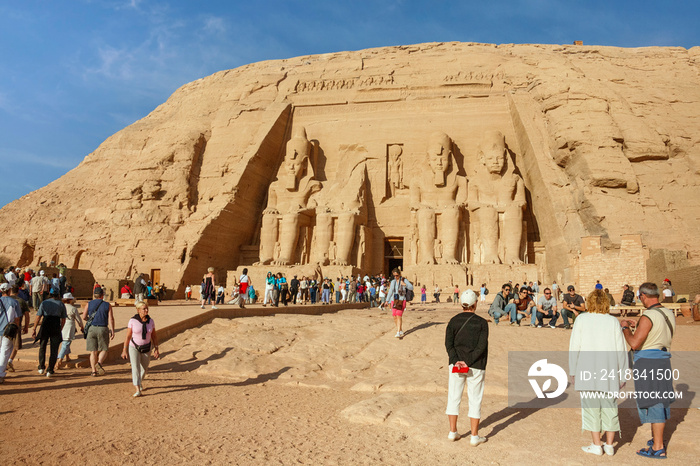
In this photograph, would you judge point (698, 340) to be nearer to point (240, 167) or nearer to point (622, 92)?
point (622, 92)

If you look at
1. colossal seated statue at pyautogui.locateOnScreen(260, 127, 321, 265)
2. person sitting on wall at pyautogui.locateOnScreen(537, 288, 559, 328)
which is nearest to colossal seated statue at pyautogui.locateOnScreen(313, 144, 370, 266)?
colossal seated statue at pyautogui.locateOnScreen(260, 127, 321, 265)

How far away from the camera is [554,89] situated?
60.5ft

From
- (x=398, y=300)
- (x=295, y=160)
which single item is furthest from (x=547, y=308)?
(x=295, y=160)

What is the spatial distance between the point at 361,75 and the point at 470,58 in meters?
4.72

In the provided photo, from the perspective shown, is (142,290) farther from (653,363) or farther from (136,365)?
(653,363)

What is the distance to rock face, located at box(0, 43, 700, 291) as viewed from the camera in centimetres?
1608

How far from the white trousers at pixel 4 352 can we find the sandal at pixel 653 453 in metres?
5.93

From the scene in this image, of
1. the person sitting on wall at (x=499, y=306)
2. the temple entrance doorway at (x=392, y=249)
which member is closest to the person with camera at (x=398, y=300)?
the person sitting on wall at (x=499, y=306)

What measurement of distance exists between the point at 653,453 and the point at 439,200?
16.1 metres

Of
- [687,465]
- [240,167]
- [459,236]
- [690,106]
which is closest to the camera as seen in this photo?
[687,465]

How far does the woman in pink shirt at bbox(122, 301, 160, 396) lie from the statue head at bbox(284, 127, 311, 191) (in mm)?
14971

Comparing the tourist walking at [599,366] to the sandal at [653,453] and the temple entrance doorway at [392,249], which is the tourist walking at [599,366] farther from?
the temple entrance doorway at [392,249]

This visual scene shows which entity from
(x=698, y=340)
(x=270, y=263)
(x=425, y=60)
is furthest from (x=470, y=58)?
(x=698, y=340)

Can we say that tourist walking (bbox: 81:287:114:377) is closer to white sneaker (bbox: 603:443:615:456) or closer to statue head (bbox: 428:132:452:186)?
white sneaker (bbox: 603:443:615:456)
